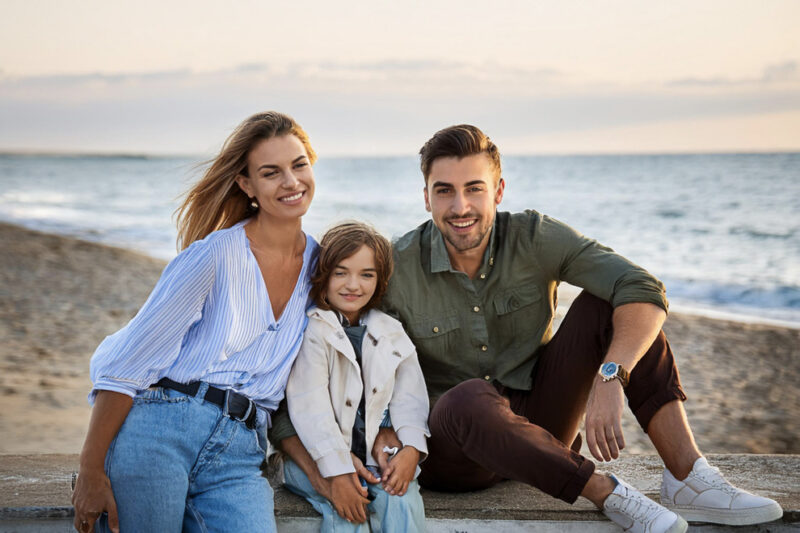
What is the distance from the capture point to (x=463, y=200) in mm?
3135

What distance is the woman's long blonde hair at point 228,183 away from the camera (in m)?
2.93

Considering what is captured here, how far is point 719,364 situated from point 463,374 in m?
5.06

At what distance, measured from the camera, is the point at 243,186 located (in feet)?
9.75

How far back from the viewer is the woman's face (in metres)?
2.87

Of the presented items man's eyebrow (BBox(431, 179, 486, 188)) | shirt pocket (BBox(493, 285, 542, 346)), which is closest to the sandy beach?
shirt pocket (BBox(493, 285, 542, 346))

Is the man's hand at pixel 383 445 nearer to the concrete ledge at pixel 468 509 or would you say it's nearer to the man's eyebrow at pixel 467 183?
the concrete ledge at pixel 468 509

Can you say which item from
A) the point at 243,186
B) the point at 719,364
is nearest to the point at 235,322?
the point at 243,186

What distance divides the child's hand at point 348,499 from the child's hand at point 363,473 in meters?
0.06

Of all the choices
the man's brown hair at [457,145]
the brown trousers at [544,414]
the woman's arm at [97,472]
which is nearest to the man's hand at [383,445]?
the brown trousers at [544,414]

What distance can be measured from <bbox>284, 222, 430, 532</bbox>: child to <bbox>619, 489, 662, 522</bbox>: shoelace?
714 mm

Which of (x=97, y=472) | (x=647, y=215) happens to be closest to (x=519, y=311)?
(x=97, y=472)

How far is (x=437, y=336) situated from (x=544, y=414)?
540mm

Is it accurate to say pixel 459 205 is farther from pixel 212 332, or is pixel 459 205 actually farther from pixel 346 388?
pixel 212 332

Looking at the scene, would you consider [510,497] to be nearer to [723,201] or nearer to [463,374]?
[463,374]
